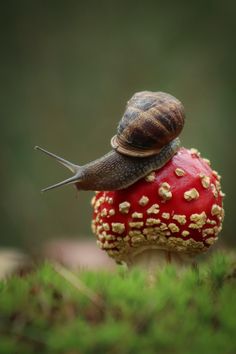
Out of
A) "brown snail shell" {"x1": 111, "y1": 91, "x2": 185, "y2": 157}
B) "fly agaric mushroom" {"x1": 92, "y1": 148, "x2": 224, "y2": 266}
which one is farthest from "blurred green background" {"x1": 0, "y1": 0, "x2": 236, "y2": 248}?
"brown snail shell" {"x1": 111, "y1": 91, "x2": 185, "y2": 157}

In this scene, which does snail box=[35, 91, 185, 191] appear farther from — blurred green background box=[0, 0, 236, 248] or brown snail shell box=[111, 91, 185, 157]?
blurred green background box=[0, 0, 236, 248]

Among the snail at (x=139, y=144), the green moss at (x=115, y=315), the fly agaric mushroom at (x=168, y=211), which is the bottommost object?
the green moss at (x=115, y=315)

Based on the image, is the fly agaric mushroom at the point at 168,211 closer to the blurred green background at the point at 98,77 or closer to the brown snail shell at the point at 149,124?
the brown snail shell at the point at 149,124

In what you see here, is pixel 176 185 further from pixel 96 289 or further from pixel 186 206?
pixel 96 289

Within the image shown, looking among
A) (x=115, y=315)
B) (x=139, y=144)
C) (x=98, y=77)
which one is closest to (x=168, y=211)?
(x=139, y=144)

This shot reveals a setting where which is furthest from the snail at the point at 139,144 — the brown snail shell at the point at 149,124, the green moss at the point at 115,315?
the green moss at the point at 115,315
